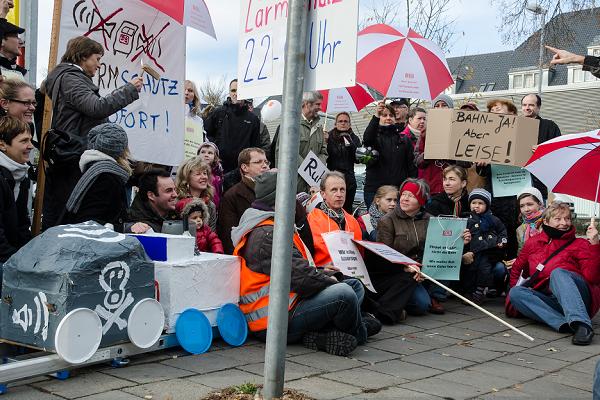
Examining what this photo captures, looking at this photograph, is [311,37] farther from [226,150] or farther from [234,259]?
[226,150]

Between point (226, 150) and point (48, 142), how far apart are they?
12.4 ft

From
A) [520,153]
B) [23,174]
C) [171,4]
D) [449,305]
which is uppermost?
[171,4]

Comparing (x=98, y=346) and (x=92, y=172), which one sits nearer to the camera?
(x=98, y=346)

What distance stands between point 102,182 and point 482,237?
445 centimetres

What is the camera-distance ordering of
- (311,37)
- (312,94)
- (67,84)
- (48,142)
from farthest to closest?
(312,94) < (67,84) < (48,142) < (311,37)

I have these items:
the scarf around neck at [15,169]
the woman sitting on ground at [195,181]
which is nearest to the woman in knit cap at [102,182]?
the scarf around neck at [15,169]

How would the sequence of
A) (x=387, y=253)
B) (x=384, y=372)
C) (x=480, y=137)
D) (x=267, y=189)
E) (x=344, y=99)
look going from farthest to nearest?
1. (x=344, y=99)
2. (x=480, y=137)
3. (x=387, y=253)
4. (x=267, y=189)
5. (x=384, y=372)

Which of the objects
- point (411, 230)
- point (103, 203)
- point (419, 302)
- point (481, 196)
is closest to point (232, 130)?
point (411, 230)

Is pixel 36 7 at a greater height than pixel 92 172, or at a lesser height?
greater

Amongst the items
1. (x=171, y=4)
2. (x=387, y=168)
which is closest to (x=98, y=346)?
(x=171, y=4)

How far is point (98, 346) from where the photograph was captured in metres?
4.69

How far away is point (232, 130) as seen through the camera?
30.7ft

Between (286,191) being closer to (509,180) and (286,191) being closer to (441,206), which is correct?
(441,206)

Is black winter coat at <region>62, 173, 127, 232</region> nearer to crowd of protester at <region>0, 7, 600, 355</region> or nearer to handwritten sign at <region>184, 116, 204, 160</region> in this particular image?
crowd of protester at <region>0, 7, 600, 355</region>
